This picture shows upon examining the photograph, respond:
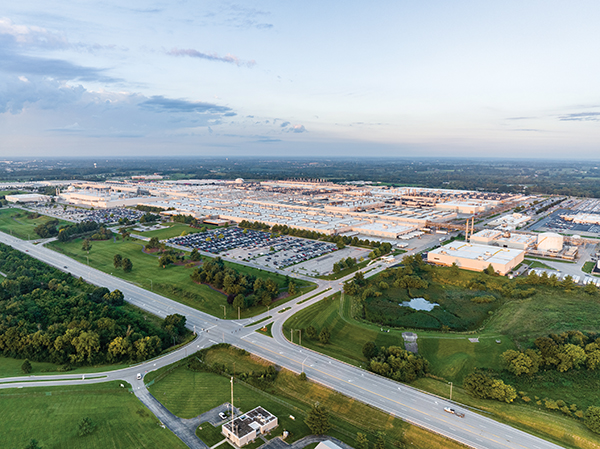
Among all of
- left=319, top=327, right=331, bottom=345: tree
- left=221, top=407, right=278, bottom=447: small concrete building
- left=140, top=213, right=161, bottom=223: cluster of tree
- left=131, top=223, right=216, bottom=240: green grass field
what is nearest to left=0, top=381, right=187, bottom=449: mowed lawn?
left=221, top=407, right=278, bottom=447: small concrete building

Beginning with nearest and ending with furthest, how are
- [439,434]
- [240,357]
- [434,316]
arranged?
[439,434]
[240,357]
[434,316]

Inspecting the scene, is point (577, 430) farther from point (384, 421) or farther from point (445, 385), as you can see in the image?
point (384, 421)

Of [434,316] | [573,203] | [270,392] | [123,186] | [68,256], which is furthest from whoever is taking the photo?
[123,186]

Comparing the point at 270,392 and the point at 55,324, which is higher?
the point at 55,324

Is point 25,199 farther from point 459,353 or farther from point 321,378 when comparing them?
point 459,353

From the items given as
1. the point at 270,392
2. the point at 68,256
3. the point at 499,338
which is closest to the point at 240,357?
the point at 270,392

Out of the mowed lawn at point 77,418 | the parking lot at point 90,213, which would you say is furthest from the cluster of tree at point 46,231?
the mowed lawn at point 77,418
